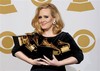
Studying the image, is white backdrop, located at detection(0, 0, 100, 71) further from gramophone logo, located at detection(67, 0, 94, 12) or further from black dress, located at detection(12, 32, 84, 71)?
black dress, located at detection(12, 32, 84, 71)

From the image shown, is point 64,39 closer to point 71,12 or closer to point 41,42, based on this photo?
point 41,42

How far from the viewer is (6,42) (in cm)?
191

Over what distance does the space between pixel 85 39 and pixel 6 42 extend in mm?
568

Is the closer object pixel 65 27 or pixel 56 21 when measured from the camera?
pixel 56 21

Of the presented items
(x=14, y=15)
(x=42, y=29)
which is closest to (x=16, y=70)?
(x=14, y=15)

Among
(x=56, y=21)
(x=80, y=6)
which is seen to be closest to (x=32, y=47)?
(x=56, y=21)

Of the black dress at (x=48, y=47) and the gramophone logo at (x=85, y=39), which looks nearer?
the black dress at (x=48, y=47)

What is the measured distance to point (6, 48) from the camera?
191cm

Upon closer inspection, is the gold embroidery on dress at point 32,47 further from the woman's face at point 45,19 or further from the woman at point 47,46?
the woman's face at point 45,19

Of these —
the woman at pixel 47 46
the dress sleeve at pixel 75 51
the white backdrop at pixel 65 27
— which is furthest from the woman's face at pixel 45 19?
the white backdrop at pixel 65 27

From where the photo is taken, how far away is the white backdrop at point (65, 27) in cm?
191

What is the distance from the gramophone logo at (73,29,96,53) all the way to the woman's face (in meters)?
0.45

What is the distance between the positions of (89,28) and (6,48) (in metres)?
0.61

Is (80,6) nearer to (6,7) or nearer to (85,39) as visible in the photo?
(85,39)
